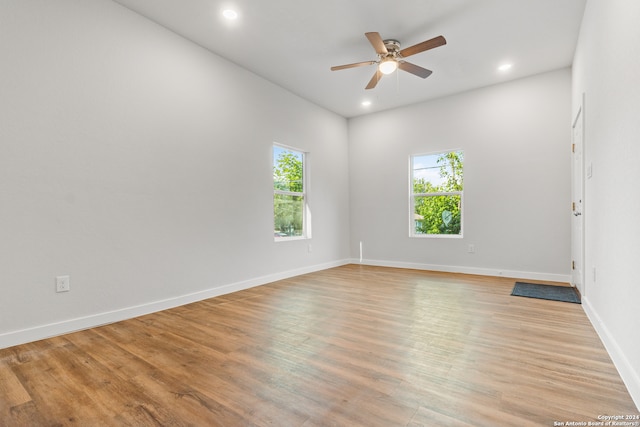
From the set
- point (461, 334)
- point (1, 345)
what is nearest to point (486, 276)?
point (461, 334)

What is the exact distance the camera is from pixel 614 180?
76.4 inches

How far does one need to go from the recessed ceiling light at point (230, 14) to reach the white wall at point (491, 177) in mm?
3403

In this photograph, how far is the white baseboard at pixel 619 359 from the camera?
1504 millimetres

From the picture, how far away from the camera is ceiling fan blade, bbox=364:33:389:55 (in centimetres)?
293

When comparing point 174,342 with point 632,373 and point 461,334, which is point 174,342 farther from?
point 632,373

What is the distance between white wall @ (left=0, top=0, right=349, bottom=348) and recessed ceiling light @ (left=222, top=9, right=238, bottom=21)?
70 cm

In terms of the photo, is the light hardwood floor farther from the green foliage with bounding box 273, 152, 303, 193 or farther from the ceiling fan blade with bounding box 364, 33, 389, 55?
the ceiling fan blade with bounding box 364, 33, 389, 55

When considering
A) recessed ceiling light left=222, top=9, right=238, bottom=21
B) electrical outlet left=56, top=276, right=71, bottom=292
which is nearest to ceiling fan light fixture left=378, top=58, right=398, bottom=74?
recessed ceiling light left=222, top=9, right=238, bottom=21

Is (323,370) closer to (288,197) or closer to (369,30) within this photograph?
Result: (369,30)

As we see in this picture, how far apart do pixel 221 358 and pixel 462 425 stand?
1415mm

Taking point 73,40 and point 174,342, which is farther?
point 73,40

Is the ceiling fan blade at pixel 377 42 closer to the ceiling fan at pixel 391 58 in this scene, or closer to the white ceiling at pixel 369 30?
the ceiling fan at pixel 391 58

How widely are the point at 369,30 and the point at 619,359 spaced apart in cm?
335

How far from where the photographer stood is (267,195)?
4.49 metres
